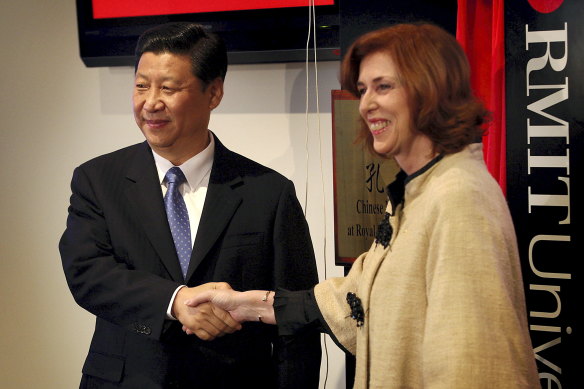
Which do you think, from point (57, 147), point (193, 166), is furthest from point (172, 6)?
point (193, 166)

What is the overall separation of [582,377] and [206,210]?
1.11m

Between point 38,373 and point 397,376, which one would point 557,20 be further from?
point 38,373

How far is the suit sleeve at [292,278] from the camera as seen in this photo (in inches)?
82.7

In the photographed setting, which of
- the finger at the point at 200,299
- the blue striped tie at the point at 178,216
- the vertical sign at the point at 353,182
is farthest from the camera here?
the vertical sign at the point at 353,182

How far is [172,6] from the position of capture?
2.94 meters

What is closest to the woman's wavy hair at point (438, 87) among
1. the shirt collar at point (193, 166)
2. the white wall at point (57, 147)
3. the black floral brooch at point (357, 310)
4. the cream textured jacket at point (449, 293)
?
the cream textured jacket at point (449, 293)

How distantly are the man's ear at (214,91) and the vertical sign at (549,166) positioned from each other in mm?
817

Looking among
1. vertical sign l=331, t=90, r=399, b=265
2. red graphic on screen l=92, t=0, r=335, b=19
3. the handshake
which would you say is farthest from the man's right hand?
red graphic on screen l=92, t=0, r=335, b=19

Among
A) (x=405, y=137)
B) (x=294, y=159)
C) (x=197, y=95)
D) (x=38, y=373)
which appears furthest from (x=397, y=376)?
(x=38, y=373)

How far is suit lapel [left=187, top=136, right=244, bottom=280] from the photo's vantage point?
2051mm

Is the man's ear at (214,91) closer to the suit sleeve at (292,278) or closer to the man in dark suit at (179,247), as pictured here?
the man in dark suit at (179,247)

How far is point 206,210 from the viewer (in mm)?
2090

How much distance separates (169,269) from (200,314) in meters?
0.16

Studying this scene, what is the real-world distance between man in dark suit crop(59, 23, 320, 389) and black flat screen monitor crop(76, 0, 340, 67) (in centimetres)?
68
